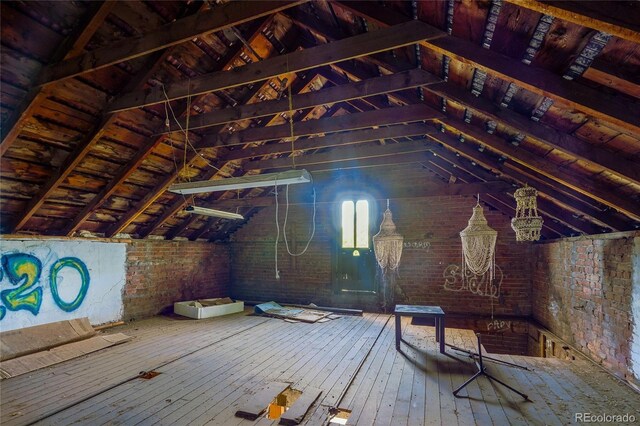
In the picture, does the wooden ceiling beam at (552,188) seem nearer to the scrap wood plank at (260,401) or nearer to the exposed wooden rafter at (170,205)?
the exposed wooden rafter at (170,205)

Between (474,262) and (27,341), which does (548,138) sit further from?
(27,341)

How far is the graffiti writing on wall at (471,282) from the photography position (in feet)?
21.2

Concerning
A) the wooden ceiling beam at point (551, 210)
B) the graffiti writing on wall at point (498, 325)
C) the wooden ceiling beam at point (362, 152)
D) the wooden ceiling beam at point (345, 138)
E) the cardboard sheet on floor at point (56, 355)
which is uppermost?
the wooden ceiling beam at point (345, 138)

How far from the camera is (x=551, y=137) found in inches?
98.5

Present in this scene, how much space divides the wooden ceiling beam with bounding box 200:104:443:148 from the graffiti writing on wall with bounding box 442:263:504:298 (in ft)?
13.9

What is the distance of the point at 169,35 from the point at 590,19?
273 cm

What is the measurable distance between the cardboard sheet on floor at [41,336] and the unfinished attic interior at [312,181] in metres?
0.03

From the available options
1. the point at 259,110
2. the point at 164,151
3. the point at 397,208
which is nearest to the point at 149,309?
the point at 164,151

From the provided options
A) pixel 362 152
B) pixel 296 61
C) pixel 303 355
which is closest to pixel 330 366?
pixel 303 355

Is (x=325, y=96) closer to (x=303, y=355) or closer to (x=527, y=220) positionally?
(x=527, y=220)

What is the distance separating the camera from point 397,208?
7.26m

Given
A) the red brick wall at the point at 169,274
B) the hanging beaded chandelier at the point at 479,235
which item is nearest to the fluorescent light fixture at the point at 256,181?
the hanging beaded chandelier at the point at 479,235

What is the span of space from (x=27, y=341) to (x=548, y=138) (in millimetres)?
6642

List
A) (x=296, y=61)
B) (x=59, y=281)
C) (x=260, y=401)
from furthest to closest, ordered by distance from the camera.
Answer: (x=59, y=281) < (x=260, y=401) < (x=296, y=61)
